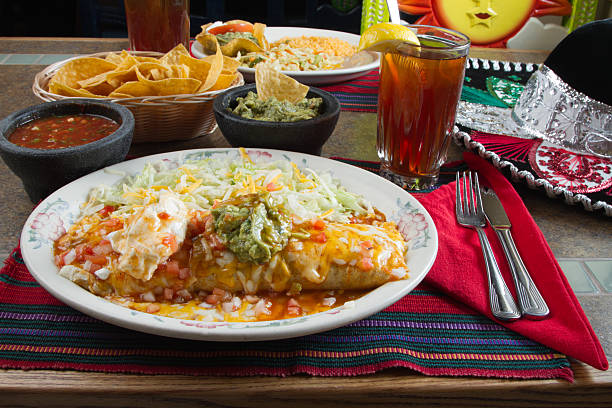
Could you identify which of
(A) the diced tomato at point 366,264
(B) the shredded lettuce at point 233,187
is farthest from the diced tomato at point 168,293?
(A) the diced tomato at point 366,264

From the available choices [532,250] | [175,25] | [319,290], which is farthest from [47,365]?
[175,25]

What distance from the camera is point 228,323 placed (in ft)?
3.02

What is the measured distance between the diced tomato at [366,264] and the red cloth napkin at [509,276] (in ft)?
0.69

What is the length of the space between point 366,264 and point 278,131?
0.63m

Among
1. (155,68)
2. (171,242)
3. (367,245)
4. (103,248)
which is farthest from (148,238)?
(155,68)

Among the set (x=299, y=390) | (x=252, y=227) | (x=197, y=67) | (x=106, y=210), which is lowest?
(x=299, y=390)

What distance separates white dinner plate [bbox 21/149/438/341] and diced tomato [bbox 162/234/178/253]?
0.16 m

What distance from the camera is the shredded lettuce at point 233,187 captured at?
1.30 meters

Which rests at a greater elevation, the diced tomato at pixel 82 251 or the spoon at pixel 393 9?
the spoon at pixel 393 9

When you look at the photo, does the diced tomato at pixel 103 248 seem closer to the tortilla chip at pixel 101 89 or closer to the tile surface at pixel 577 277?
the tortilla chip at pixel 101 89

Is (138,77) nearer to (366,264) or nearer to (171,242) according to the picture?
(171,242)

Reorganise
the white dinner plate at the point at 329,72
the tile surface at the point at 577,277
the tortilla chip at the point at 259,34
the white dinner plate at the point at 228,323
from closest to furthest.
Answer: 1. the white dinner plate at the point at 228,323
2. the tile surface at the point at 577,277
3. the white dinner plate at the point at 329,72
4. the tortilla chip at the point at 259,34

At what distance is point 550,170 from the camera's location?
5.41 feet

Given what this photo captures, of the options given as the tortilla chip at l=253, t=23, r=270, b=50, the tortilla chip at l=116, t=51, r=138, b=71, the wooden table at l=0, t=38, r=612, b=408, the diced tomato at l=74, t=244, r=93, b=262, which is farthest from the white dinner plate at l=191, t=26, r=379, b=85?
the wooden table at l=0, t=38, r=612, b=408
